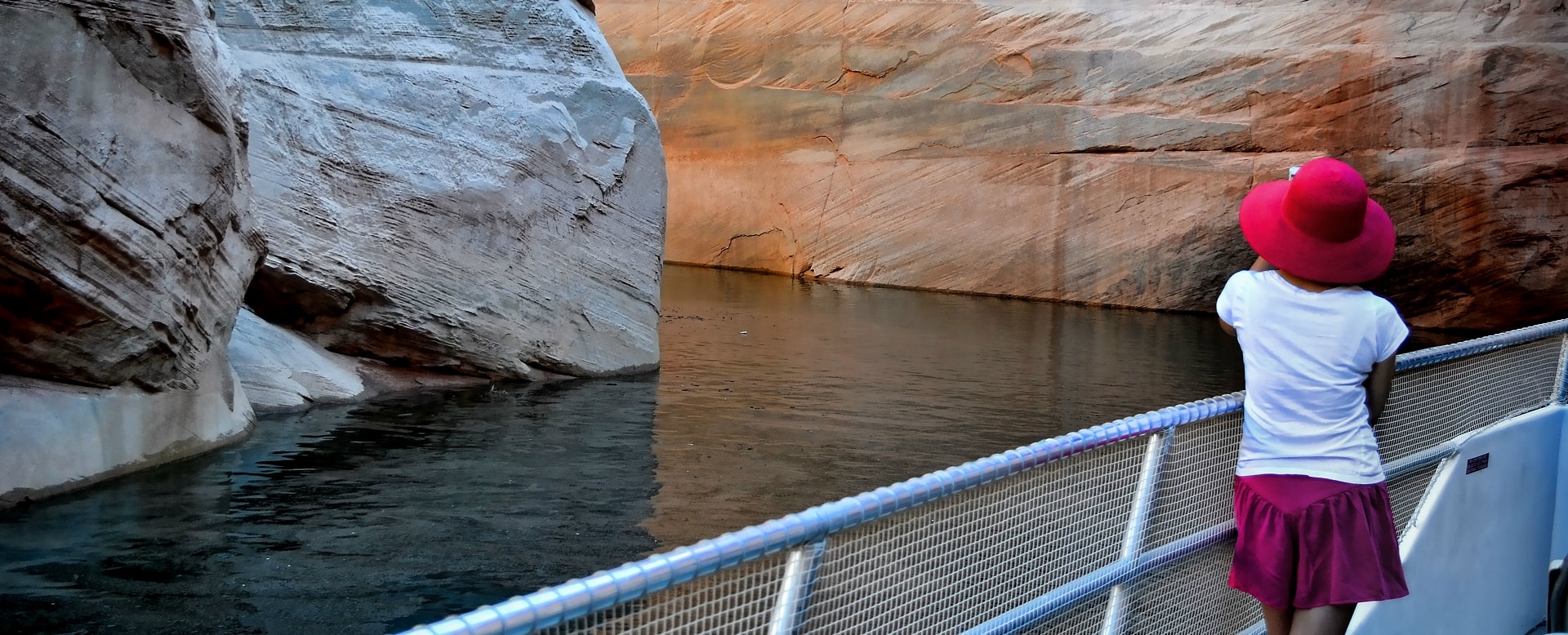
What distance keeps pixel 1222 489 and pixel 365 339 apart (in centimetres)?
784

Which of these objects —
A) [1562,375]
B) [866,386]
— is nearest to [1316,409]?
[1562,375]

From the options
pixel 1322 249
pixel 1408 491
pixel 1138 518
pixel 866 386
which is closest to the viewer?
pixel 1138 518

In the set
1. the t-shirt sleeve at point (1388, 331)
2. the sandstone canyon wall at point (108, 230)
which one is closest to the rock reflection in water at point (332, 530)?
A: the sandstone canyon wall at point (108, 230)

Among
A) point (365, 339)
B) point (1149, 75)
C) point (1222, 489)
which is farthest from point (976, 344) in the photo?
point (1222, 489)

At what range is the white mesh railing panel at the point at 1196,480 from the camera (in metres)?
2.79

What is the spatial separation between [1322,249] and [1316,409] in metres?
0.36

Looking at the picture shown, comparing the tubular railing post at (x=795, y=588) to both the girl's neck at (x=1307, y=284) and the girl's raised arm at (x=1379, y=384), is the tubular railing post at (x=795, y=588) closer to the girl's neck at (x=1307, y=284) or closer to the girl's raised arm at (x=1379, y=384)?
the girl's neck at (x=1307, y=284)

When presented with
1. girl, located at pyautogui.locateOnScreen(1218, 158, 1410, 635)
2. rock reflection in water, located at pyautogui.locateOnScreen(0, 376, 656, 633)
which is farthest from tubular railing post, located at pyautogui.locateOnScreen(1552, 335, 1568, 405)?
rock reflection in water, located at pyautogui.locateOnScreen(0, 376, 656, 633)

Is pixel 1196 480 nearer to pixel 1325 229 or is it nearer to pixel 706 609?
pixel 1325 229

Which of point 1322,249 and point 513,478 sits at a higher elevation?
point 1322,249

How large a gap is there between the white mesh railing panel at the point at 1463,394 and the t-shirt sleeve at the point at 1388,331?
18.5 inches

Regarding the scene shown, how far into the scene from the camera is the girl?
9.21 ft

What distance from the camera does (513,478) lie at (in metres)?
7.03

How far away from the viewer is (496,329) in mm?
10148
